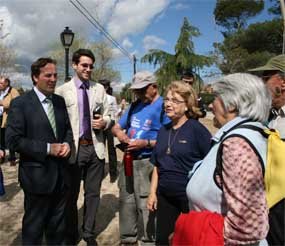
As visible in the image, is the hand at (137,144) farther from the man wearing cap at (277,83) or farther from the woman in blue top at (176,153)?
the man wearing cap at (277,83)

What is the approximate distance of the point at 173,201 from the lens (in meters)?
2.92

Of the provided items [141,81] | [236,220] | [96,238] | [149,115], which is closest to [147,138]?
[149,115]

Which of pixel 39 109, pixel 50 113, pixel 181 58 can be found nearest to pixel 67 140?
pixel 50 113

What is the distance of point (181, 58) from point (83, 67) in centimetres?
956

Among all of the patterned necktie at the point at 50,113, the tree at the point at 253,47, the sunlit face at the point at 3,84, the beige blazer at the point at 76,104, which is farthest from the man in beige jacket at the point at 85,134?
the tree at the point at 253,47

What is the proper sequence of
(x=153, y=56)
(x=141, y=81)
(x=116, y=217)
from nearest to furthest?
1. (x=141, y=81)
2. (x=116, y=217)
3. (x=153, y=56)

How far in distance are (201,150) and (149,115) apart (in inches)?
35.7

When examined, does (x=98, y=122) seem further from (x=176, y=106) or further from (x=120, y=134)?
(x=176, y=106)

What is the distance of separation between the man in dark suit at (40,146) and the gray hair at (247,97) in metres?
1.77

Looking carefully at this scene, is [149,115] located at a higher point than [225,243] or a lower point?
higher

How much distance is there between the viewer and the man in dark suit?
304 cm

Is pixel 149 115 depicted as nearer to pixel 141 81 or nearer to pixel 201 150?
pixel 141 81

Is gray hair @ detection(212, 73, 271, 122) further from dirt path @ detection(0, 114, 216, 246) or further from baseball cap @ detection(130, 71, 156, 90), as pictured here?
dirt path @ detection(0, 114, 216, 246)

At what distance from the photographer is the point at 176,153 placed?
9.39 ft
